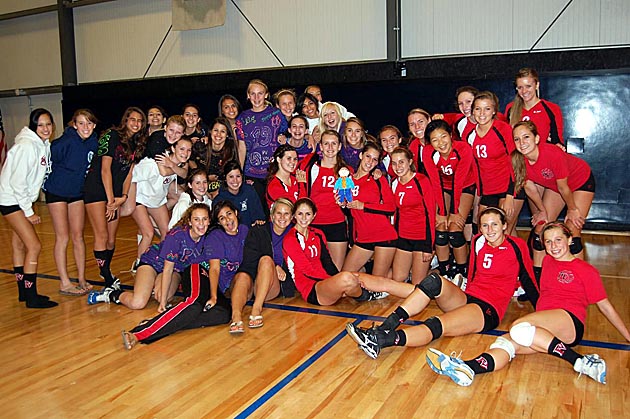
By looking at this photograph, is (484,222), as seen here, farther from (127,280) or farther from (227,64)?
(227,64)

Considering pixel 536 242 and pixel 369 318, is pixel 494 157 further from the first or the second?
pixel 369 318

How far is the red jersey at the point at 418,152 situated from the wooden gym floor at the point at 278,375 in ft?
4.11

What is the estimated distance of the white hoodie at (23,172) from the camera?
4.53m

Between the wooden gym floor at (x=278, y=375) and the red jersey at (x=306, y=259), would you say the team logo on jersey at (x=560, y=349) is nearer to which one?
the wooden gym floor at (x=278, y=375)

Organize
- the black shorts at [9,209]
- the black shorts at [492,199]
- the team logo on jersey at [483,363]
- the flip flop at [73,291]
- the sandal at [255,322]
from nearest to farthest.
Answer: the team logo on jersey at [483,363] < the sandal at [255,322] < the black shorts at [9,209] < the black shorts at [492,199] < the flip flop at [73,291]

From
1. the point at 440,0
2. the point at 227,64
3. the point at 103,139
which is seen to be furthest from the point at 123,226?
the point at 440,0

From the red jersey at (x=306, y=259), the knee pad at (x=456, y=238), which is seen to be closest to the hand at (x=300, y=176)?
the red jersey at (x=306, y=259)

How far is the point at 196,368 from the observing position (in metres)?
3.46

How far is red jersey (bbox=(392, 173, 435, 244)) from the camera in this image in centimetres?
488

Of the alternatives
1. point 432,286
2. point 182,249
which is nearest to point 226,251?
point 182,249

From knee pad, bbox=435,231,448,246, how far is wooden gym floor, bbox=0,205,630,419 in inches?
29.3

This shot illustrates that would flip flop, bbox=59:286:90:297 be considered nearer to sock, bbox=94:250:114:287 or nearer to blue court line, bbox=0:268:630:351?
sock, bbox=94:250:114:287

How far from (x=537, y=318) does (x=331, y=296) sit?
5.31 feet

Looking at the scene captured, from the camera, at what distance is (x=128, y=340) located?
3.80 meters
